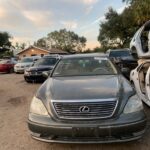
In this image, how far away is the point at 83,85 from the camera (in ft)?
15.8

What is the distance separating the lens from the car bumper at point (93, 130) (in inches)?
157

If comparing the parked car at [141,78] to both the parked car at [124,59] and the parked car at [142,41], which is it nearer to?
the parked car at [142,41]

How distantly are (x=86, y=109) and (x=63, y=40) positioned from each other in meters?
99.2

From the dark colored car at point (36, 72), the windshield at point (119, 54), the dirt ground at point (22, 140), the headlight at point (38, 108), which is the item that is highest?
the windshield at point (119, 54)

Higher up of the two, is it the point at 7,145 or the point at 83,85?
the point at 83,85

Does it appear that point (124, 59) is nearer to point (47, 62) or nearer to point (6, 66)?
point (47, 62)

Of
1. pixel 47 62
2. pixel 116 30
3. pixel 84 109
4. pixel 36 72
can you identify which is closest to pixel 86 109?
Answer: pixel 84 109

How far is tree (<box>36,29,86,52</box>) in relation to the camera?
101562 millimetres

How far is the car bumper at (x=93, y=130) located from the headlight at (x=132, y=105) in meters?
0.09

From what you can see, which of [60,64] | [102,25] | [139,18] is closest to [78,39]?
[102,25]

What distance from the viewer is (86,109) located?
414cm

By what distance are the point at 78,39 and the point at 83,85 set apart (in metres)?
100

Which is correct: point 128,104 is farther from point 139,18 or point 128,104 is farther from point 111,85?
point 139,18

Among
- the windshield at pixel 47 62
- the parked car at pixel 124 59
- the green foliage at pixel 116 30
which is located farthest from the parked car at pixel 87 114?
the green foliage at pixel 116 30
